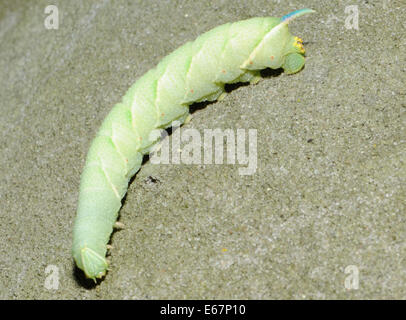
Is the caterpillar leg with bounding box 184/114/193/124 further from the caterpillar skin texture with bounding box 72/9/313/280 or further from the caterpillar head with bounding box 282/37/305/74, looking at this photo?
the caterpillar head with bounding box 282/37/305/74

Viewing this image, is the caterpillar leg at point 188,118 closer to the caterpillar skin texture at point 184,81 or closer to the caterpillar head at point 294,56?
the caterpillar skin texture at point 184,81

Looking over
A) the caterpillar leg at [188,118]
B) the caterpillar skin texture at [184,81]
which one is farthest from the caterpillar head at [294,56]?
the caterpillar leg at [188,118]

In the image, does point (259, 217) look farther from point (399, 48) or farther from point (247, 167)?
point (399, 48)

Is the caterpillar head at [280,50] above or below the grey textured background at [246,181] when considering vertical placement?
above

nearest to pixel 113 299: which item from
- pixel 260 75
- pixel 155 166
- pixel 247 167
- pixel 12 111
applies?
pixel 155 166

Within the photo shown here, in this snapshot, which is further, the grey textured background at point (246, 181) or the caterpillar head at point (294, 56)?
the caterpillar head at point (294, 56)

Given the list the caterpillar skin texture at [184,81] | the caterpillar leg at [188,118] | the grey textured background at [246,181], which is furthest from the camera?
the caterpillar leg at [188,118]
